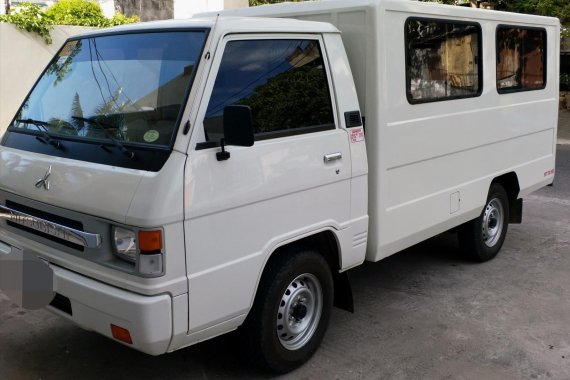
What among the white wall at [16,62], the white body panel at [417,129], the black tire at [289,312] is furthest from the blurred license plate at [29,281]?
the white wall at [16,62]

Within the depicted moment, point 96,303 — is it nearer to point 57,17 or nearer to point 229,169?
point 229,169

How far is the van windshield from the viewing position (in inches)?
120

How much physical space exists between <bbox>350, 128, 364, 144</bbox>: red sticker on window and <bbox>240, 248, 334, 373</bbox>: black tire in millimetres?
760

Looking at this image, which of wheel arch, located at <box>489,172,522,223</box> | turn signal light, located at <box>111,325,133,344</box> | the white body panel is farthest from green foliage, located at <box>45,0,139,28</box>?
turn signal light, located at <box>111,325,133,344</box>

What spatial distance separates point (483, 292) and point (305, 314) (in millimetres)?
1928

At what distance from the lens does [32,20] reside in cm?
1005

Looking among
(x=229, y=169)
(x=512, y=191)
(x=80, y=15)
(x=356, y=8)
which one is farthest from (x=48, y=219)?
(x=80, y=15)

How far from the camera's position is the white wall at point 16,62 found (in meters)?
9.96

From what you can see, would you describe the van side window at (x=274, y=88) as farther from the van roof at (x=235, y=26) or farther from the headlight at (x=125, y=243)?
the headlight at (x=125, y=243)

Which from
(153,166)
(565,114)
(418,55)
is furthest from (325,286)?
(565,114)

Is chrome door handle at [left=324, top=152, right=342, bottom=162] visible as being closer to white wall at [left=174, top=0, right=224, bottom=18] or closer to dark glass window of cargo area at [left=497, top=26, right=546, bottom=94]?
dark glass window of cargo area at [left=497, top=26, right=546, bottom=94]

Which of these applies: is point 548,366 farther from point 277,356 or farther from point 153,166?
point 153,166

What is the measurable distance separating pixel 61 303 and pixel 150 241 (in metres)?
0.83

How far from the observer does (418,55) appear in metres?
4.25
